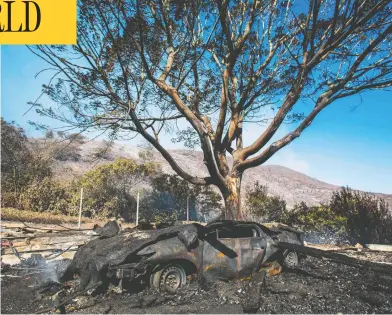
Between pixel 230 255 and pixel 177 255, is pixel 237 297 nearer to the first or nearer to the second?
pixel 230 255

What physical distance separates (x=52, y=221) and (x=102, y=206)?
4697 millimetres

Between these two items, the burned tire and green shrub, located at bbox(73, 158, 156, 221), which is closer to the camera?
the burned tire

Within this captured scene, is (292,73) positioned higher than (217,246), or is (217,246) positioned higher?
(292,73)

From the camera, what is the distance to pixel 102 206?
22.6 metres

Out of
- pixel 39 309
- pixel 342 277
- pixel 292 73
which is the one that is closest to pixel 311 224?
pixel 292 73

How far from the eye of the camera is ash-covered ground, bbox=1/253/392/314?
5.87 m

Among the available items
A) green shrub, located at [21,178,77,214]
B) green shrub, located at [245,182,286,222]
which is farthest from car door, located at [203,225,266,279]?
green shrub, located at [21,178,77,214]

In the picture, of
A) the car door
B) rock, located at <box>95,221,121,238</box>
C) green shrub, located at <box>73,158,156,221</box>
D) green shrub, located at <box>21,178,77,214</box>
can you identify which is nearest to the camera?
the car door

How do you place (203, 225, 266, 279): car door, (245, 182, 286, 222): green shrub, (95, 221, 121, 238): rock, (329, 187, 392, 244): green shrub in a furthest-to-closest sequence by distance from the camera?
(245, 182, 286, 222): green shrub → (329, 187, 392, 244): green shrub → (95, 221, 121, 238): rock → (203, 225, 266, 279): car door

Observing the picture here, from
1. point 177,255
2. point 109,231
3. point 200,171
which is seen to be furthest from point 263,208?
point 200,171

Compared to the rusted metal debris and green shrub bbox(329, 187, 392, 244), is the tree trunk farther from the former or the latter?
green shrub bbox(329, 187, 392, 244)

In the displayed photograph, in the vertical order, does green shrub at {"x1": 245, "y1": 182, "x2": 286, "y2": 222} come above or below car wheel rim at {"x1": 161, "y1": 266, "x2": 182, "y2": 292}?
above

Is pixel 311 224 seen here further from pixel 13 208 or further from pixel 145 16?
pixel 13 208

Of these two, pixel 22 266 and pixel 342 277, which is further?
pixel 22 266
